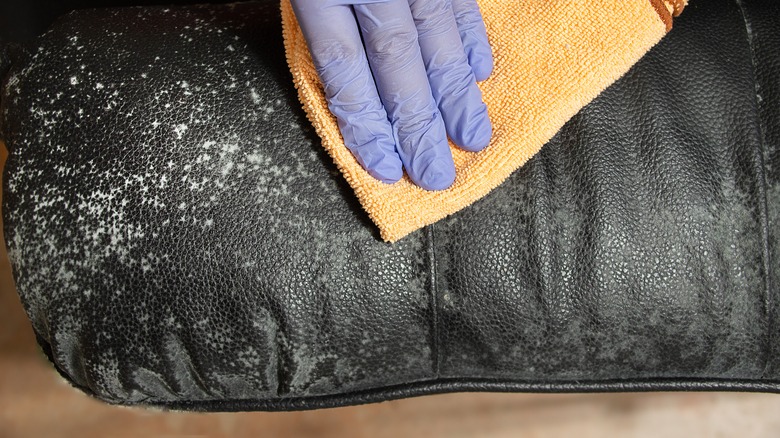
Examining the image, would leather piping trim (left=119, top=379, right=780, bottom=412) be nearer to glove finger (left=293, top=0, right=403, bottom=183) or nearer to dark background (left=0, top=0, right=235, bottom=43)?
glove finger (left=293, top=0, right=403, bottom=183)

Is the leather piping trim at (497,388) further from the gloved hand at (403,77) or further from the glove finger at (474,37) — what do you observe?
the glove finger at (474,37)

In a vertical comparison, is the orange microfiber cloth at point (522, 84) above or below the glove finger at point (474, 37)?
below

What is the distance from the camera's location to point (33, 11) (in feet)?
3.51

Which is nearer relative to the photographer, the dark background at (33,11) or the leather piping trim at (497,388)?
the leather piping trim at (497,388)

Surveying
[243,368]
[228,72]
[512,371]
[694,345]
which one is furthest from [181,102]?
[694,345]

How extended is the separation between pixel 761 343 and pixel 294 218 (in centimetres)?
57

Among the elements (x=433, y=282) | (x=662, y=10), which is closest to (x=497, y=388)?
(x=433, y=282)

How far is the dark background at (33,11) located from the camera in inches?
40.2

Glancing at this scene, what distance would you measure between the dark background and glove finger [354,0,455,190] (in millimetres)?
434

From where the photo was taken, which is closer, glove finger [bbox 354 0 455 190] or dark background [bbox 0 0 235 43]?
glove finger [bbox 354 0 455 190]

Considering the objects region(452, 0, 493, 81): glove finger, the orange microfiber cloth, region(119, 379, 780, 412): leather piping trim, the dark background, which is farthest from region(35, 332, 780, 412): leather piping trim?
the dark background

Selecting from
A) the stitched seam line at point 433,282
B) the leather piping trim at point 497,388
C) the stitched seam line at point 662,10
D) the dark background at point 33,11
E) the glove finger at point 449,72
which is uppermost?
the dark background at point 33,11

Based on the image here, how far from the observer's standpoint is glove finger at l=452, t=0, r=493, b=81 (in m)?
0.75

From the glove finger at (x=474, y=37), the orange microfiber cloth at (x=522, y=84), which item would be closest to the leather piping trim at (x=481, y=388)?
the orange microfiber cloth at (x=522, y=84)
